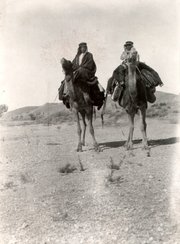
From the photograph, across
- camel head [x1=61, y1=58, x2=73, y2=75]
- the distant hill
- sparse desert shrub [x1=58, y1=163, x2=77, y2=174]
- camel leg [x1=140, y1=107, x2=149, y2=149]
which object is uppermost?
camel head [x1=61, y1=58, x2=73, y2=75]

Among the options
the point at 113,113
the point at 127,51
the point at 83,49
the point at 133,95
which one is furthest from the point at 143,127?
the point at 113,113

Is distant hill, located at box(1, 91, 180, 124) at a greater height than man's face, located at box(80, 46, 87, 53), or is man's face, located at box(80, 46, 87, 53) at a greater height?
man's face, located at box(80, 46, 87, 53)

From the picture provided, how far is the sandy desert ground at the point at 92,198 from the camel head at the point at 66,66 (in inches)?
74.3

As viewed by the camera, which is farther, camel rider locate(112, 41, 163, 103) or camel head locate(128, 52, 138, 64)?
camel rider locate(112, 41, 163, 103)

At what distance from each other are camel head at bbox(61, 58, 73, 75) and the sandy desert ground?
189cm

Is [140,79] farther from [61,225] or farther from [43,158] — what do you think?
[61,225]

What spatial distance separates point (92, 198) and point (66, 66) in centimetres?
392

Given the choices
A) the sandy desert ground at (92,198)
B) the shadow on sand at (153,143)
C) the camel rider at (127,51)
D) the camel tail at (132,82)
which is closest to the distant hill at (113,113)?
the shadow on sand at (153,143)

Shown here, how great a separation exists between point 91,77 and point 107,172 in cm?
307

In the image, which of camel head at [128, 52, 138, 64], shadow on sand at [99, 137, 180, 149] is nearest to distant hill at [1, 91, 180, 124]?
shadow on sand at [99, 137, 180, 149]

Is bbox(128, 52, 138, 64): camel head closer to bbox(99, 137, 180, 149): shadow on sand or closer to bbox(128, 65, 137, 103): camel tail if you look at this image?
bbox(128, 65, 137, 103): camel tail

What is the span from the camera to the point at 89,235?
700 centimetres

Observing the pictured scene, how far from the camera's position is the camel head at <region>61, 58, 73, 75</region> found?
11.0 meters

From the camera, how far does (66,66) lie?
1109 centimetres
